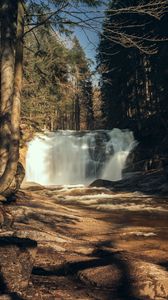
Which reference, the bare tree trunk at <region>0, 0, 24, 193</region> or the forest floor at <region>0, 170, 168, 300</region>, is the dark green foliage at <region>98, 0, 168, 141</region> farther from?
the forest floor at <region>0, 170, 168, 300</region>

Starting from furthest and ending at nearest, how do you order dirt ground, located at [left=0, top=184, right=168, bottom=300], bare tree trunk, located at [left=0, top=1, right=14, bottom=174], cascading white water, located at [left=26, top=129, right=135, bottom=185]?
cascading white water, located at [left=26, top=129, right=135, bottom=185] < bare tree trunk, located at [left=0, top=1, right=14, bottom=174] < dirt ground, located at [left=0, top=184, right=168, bottom=300]

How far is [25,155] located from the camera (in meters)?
31.4

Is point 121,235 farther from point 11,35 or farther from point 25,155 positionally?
point 25,155

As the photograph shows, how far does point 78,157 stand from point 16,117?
24.5 meters

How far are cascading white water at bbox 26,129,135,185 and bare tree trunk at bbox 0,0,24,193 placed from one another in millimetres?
22301

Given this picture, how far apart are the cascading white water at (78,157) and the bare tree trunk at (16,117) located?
73.2 feet

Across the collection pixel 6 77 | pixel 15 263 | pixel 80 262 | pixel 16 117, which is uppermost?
pixel 6 77

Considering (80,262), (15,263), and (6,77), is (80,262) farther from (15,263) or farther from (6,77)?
(6,77)

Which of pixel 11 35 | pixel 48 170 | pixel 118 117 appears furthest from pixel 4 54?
pixel 118 117

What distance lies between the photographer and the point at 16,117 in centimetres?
831

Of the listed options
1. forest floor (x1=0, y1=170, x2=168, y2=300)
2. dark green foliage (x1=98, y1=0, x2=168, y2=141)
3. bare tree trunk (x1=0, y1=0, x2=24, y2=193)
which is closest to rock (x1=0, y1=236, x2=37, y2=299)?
forest floor (x1=0, y1=170, x2=168, y2=300)

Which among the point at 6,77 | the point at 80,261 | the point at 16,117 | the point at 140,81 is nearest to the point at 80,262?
the point at 80,261

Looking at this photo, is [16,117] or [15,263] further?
[16,117]

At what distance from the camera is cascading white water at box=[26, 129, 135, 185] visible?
1231 inches
